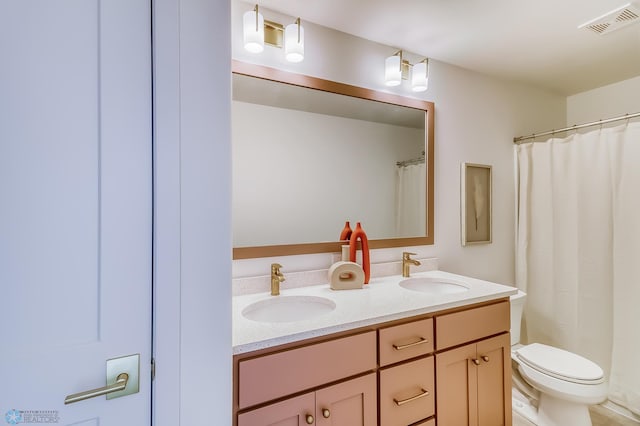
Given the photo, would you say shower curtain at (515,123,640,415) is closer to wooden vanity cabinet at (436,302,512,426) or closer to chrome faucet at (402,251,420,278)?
wooden vanity cabinet at (436,302,512,426)

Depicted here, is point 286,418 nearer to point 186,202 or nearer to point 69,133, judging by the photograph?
point 186,202

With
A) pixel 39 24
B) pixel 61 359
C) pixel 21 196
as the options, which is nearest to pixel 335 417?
pixel 61 359

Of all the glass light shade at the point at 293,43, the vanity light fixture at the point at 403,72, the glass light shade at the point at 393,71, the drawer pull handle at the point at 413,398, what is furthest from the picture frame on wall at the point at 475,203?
the glass light shade at the point at 293,43

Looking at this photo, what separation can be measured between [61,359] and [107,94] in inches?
24.4

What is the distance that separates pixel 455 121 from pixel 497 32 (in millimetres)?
571

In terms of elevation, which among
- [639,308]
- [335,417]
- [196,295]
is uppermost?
[196,295]

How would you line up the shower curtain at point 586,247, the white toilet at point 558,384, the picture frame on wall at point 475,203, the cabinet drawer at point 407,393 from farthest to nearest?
1. the picture frame on wall at point 475,203
2. the shower curtain at point 586,247
3. the white toilet at point 558,384
4. the cabinet drawer at point 407,393

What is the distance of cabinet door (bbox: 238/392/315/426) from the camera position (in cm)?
92

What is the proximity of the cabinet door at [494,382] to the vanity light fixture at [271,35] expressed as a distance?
1.73 m

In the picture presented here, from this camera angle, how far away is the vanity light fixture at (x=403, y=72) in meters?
1.81

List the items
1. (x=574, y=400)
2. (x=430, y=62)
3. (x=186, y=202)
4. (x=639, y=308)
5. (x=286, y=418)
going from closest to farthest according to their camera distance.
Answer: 1. (x=186, y=202)
2. (x=286, y=418)
3. (x=574, y=400)
4. (x=639, y=308)
5. (x=430, y=62)

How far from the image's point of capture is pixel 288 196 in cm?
160

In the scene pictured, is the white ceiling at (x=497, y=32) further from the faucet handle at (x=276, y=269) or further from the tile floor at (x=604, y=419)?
the tile floor at (x=604, y=419)

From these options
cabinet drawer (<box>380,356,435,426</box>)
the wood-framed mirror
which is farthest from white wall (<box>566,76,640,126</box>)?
cabinet drawer (<box>380,356,435,426</box>)
